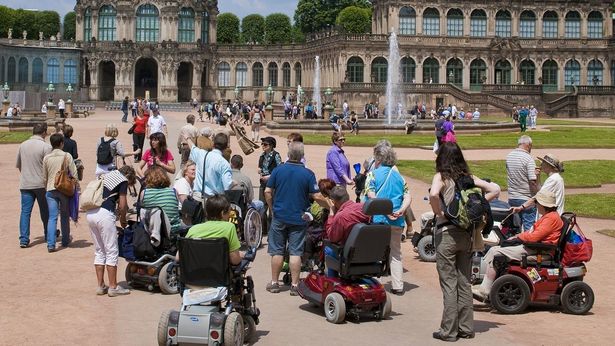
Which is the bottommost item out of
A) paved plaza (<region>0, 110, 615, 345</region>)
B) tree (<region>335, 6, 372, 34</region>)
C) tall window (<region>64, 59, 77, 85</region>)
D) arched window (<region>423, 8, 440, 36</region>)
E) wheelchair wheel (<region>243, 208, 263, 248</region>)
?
paved plaza (<region>0, 110, 615, 345</region>)

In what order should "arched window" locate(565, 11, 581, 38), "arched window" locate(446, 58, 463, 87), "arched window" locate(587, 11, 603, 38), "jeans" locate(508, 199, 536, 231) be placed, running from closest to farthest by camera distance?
"jeans" locate(508, 199, 536, 231) → "arched window" locate(446, 58, 463, 87) → "arched window" locate(565, 11, 581, 38) → "arched window" locate(587, 11, 603, 38)

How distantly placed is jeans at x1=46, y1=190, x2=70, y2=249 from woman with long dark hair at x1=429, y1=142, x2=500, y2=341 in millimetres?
8440

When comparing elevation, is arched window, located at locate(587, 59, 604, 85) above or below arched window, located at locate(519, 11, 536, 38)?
below

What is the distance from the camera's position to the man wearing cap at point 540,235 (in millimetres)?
12938

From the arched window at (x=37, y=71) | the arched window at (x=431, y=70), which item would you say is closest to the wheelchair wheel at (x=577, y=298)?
the arched window at (x=431, y=70)

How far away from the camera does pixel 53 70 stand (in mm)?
105125

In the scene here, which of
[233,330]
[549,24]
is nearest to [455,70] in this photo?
[549,24]

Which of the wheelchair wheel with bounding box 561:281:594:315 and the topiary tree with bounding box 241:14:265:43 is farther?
the topiary tree with bounding box 241:14:265:43

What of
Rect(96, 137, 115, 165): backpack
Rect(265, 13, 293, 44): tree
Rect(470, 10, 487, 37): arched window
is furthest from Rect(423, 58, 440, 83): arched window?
Rect(96, 137, 115, 165): backpack

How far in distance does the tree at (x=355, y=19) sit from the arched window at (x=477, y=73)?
25.1m

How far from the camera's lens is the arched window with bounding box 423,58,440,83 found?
90.5 metres

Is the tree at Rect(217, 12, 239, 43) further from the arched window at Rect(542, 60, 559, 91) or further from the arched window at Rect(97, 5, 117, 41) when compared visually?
the arched window at Rect(542, 60, 559, 91)

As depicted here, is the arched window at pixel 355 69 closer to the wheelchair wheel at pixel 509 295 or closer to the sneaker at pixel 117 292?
the sneaker at pixel 117 292

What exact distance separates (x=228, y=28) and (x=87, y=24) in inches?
1143
